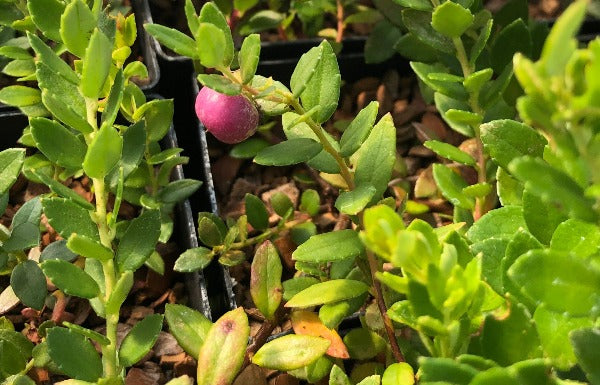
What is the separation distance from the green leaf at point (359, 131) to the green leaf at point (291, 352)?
0.20 metres

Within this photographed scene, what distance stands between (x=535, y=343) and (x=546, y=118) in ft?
0.64

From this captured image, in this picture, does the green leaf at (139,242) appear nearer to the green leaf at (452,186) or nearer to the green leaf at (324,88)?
the green leaf at (324,88)

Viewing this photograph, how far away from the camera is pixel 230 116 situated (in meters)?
0.83

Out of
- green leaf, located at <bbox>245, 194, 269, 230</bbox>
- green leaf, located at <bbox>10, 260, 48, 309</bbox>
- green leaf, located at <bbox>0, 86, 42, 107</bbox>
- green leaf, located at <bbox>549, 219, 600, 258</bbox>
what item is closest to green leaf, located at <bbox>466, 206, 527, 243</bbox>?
green leaf, located at <bbox>549, 219, 600, 258</bbox>

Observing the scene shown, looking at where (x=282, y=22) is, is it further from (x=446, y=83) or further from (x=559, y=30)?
(x=559, y=30)

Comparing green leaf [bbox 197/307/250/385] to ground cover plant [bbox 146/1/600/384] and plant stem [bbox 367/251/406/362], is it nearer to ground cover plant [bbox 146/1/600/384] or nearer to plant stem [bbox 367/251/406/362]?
ground cover plant [bbox 146/1/600/384]

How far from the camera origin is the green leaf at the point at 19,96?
3.32 feet

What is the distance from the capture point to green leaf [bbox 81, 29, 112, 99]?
65 cm

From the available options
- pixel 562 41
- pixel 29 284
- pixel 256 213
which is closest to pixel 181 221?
pixel 256 213

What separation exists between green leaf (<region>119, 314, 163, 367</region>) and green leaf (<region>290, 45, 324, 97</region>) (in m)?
0.26

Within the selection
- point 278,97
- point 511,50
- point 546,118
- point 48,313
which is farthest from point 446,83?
point 48,313

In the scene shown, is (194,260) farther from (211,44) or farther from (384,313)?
(211,44)

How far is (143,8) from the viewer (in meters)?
1.39

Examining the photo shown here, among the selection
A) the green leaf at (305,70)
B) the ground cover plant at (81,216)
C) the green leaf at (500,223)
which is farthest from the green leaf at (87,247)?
the green leaf at (500,223)
